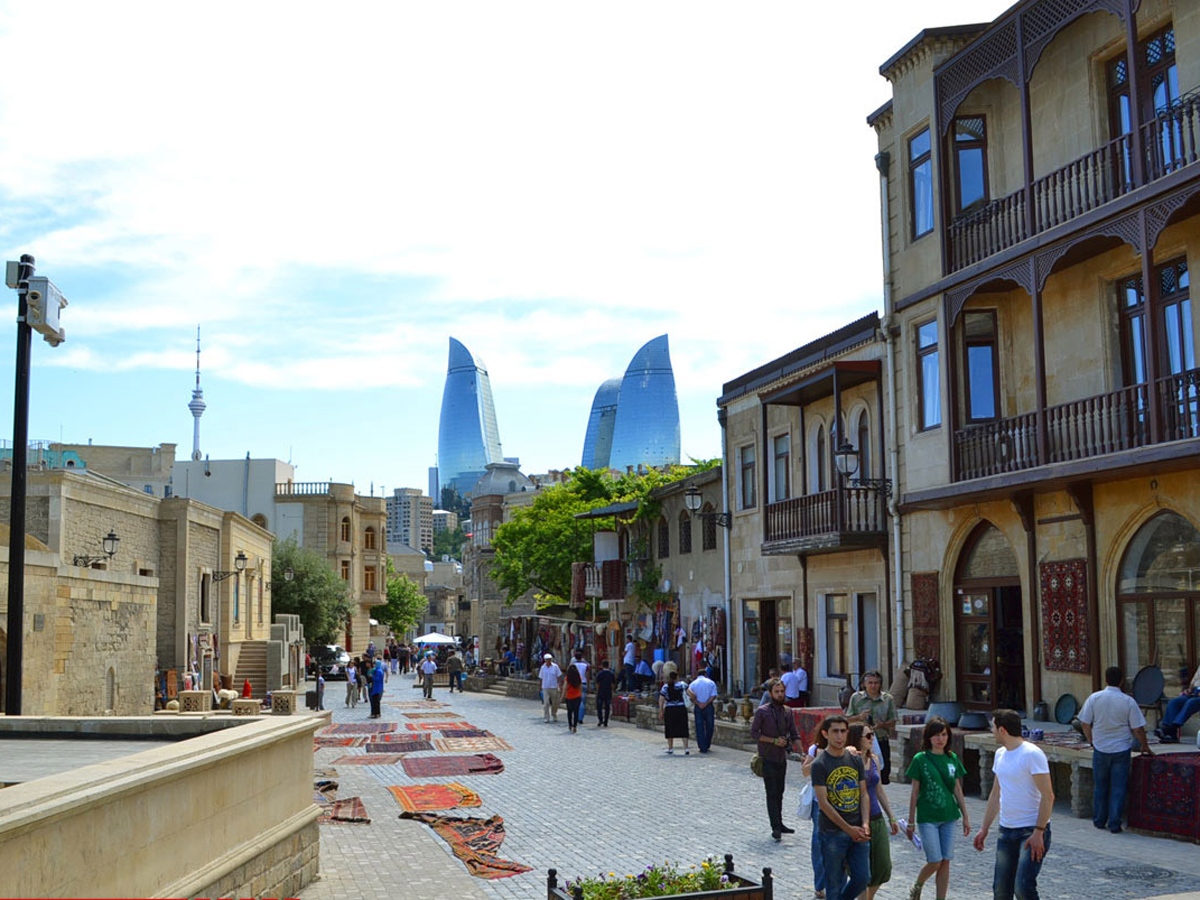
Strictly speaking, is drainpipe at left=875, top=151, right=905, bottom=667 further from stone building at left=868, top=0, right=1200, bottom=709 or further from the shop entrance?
the shop entrance

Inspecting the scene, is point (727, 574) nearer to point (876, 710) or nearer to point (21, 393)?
point (876, 710)

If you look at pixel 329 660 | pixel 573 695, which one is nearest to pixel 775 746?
pixel 573 695

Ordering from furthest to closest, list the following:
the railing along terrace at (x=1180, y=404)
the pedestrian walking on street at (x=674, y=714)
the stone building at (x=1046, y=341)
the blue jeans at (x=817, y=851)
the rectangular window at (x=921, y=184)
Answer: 1. the pedestrian walking on street at (x=674, y=714)
2. the rectangular window at (x=921, y=184)
3. the stone building at (x=1046, y=341)
4. the railing along terrace at (x=1180, y=404)
5. the blue jeans at (x=817, y=851)

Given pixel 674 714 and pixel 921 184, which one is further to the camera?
pixel 921 184

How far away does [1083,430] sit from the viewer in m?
16.9

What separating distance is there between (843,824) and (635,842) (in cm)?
462

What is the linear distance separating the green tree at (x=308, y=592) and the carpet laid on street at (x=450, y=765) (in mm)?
42483

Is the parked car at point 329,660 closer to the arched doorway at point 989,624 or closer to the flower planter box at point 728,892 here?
the arched doorway at point 989,624

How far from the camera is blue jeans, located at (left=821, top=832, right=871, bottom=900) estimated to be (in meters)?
8.71

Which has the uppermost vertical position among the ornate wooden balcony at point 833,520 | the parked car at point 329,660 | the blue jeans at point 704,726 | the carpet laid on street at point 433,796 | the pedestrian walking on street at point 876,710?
the ornate wooden balcony at point 833,520

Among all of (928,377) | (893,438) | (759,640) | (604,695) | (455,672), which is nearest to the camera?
(928,377)

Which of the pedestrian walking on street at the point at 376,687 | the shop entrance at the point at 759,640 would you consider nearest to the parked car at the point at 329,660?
the pedestrian walking on street at the point at 376,687

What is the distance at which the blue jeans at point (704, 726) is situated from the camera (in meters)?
22.0

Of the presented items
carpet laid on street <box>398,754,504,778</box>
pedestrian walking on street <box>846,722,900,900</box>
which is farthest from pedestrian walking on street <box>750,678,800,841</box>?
carpet laid on street <box>398,754,504,778</box>
